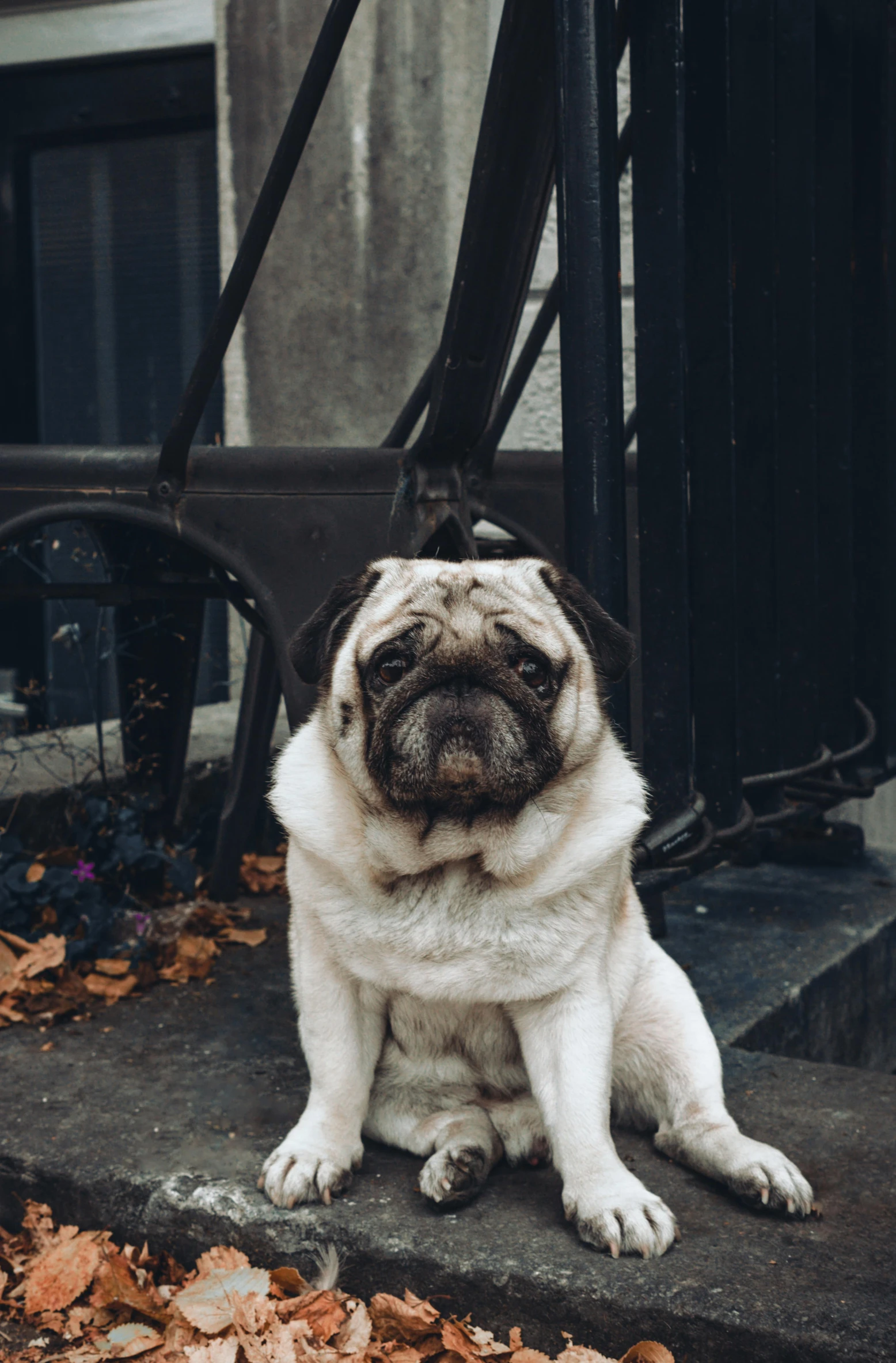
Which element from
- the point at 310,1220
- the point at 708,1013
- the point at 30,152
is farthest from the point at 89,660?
the point at 310,1220

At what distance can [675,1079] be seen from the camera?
2.37 metres

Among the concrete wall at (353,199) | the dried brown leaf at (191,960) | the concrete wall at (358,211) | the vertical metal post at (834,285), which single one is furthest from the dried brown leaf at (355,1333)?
the concrete wall at (353,199)

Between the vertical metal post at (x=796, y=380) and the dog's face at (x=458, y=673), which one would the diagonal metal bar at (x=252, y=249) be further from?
the vertical metal post at (x=796, y=380)

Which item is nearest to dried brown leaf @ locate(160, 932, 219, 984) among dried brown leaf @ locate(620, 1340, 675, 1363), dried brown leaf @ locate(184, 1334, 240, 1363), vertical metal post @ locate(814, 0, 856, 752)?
dried brown leaf @ locate(184, 1334, 240, 1363)

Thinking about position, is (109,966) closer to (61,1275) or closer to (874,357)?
(61,1275)

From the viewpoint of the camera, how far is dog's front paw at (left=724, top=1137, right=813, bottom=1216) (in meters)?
2.10

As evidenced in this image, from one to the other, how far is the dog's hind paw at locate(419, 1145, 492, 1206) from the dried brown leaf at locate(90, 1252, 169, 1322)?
0.49 m

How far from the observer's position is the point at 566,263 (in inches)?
99.6

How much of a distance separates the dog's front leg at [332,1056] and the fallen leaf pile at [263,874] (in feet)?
6.10

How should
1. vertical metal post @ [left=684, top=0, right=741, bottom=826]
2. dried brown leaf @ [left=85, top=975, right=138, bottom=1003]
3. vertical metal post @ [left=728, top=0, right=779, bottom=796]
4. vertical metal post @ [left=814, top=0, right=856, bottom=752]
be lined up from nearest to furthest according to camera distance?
vertical metal post @ [left=684, top=0, right=741, bottom=826] < vertical metal post @ [left=728, top=0, right=779, bottom=796] < dried brown leaf @ [left=85, top=975, right=138, bottom=1003] < vertical metal post @ [left=814, top=0, right=856, bottom=752]

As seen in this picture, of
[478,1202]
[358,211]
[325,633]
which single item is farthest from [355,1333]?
[358,211]

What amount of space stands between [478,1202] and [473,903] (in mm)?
531

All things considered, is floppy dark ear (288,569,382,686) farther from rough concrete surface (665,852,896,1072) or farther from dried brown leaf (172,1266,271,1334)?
rough concrete surface (665,852,896,1072)

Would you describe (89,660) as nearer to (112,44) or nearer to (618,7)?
(112,44)
